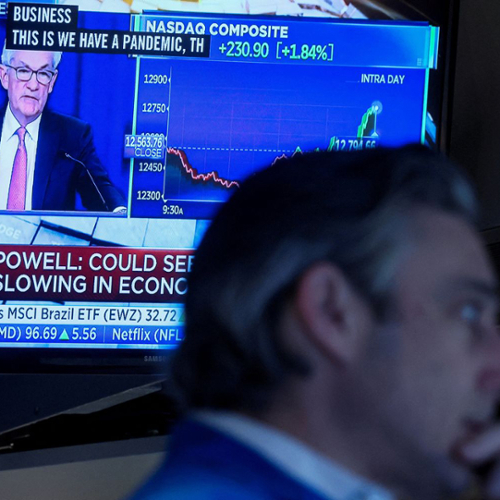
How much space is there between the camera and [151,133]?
5.73 ft

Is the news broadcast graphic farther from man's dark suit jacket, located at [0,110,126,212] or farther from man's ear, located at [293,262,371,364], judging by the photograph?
man's ear, located at [293,262,371,364]

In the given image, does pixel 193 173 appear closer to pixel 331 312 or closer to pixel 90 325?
pixel 90 325

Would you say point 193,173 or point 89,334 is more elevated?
point 193,173

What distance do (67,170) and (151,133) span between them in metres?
0.16

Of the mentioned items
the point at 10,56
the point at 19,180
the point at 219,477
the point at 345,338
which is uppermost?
the point at 10,56

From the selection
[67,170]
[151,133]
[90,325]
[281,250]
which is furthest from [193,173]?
[281,250]

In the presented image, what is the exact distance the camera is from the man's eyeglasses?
173 cm

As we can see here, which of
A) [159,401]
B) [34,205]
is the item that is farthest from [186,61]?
[159,401]

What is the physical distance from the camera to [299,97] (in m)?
1.78

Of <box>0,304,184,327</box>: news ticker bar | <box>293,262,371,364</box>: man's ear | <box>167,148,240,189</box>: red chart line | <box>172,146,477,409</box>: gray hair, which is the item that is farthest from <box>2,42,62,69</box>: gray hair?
<box>293,262,371,364</box>: man's ear

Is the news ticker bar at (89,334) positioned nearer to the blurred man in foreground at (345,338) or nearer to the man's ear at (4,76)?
the man's ear at (4,76)

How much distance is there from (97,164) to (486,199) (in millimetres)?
771

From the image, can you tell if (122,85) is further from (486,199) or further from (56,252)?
(486,199)

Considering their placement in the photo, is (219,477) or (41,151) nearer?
(219,477)
